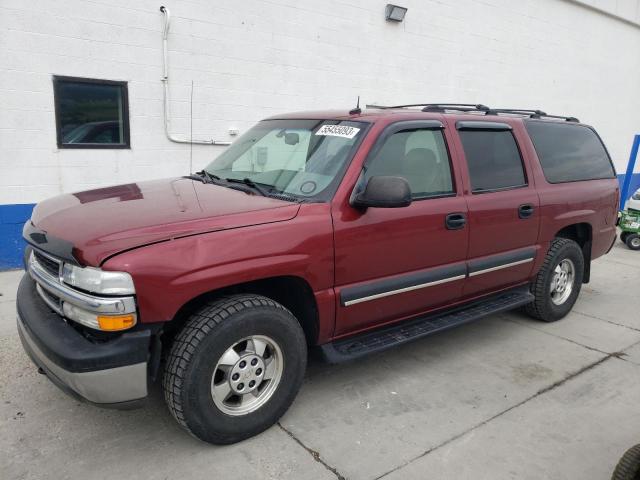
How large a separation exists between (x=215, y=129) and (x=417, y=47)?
419 centimetres

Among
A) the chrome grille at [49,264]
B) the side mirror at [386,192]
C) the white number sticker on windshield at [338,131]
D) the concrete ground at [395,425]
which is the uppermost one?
the white number sticker on windshield at [338,131]

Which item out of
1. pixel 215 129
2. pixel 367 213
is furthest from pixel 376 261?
pixel 215 129

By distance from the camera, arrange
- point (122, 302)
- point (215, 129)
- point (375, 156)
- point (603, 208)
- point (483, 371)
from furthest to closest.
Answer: point (215, 129) < point (603, 208) < point (483, 371) < point (375, 156) < point (122, 302)

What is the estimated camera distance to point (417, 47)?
925 centimetres

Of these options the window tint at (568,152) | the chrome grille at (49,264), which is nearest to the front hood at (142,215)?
the chrome grille at (49,264)

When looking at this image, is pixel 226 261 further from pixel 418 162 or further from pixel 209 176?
pixel 418 162

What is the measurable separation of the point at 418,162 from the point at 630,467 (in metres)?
2.15

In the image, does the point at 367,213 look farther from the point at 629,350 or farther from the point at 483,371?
the point at 629,350

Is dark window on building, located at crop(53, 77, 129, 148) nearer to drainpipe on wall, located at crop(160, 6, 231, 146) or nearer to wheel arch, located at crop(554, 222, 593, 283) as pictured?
drainpipe on wall, located at crop(160, 6, 231, 146)

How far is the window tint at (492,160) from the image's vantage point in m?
4.01

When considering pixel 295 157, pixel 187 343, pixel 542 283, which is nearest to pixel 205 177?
pixel 295 157

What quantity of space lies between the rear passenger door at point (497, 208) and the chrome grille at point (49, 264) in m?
2.69

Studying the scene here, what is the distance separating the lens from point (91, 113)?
6.23 meters

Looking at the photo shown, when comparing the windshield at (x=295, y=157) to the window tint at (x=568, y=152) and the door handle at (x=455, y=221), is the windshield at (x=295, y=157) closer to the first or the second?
the door handle at (x=455, y=221)
